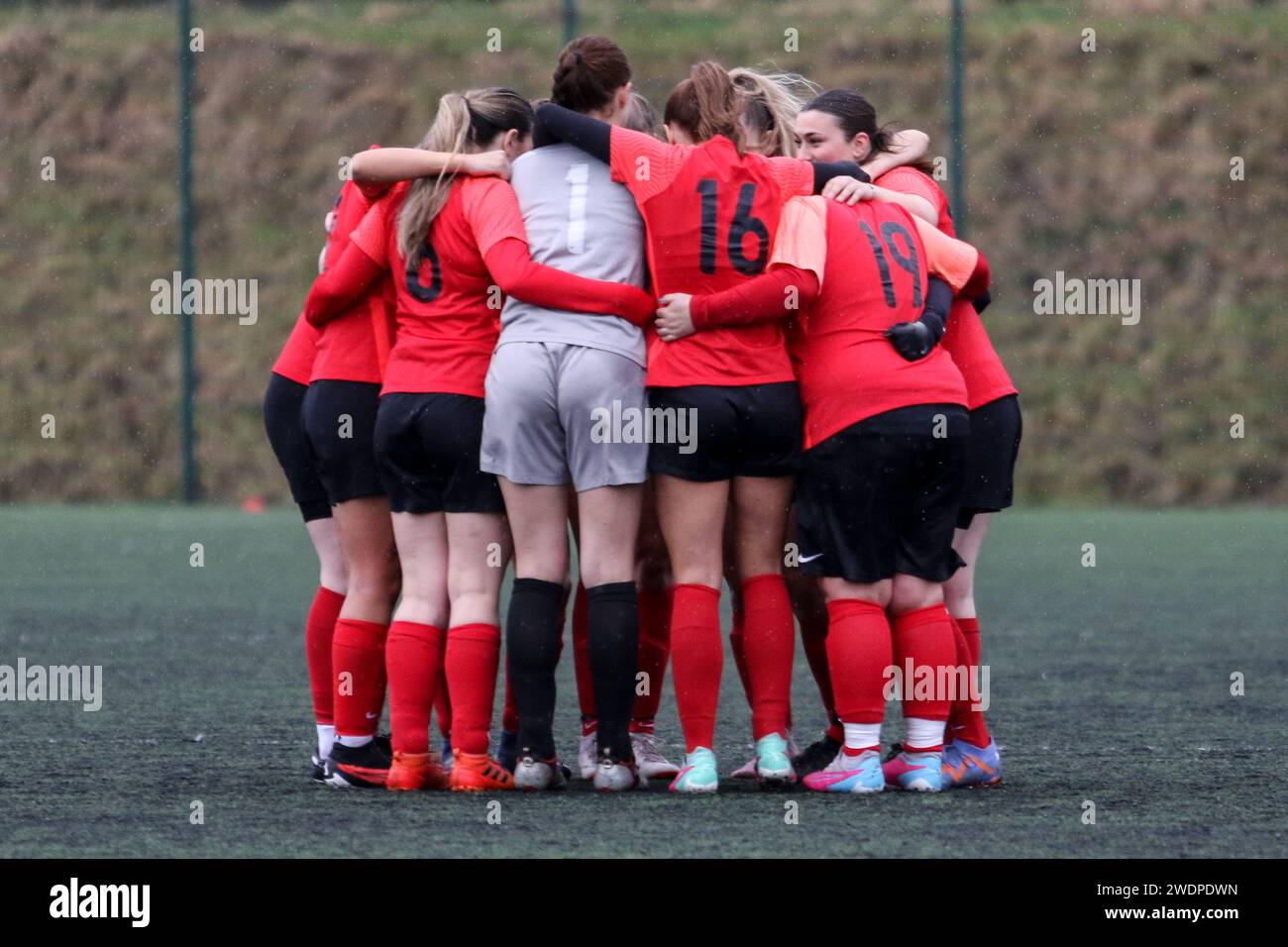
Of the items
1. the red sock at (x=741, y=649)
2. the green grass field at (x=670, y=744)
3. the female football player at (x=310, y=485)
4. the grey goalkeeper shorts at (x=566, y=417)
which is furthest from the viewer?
the female football player at (x=310, y=485)

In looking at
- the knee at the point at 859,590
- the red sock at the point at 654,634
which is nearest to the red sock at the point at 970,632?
the knee at the point at 859,590

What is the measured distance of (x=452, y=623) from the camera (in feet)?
16.5

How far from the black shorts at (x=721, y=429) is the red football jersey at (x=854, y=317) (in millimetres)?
81

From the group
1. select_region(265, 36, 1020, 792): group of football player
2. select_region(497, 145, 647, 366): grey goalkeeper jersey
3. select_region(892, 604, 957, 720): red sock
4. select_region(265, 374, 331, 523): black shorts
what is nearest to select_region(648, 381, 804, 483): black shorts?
select_region(265, 36, 1020, 792): group of football player

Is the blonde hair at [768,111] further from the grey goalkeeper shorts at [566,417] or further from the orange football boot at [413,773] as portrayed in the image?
the orange football boot at [413,773]

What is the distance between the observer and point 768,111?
520 cm

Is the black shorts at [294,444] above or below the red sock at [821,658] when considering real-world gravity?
above

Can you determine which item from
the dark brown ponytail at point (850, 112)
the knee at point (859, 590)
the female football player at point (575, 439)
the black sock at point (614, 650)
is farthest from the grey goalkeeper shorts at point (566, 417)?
the dark brown ponytail at point (850, 112)

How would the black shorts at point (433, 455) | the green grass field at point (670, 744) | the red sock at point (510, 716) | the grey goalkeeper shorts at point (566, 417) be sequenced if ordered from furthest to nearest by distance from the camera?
the red sock at point (510, 716) → the black shorts at point (433, 455) → the grey goalkeeper shorts at point (566, 417) → the green grass field at point (670, 744)

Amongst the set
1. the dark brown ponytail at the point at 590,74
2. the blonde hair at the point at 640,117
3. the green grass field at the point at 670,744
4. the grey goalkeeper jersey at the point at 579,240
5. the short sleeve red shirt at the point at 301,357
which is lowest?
the green grass field at the point at 670,744

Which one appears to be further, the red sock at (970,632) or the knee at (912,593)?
the red sock at (970,632)

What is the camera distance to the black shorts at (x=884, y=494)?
4.90 metres

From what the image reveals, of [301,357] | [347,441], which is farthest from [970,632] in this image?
[301,357]

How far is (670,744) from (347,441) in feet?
4.59
